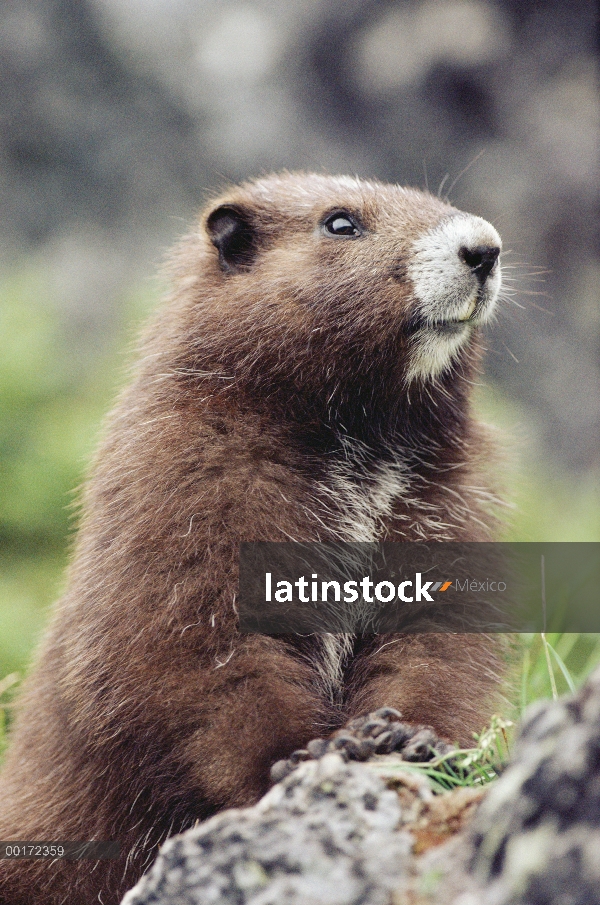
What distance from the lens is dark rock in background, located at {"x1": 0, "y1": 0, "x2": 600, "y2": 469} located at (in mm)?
5148

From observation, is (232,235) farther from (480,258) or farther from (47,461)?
(47,461)

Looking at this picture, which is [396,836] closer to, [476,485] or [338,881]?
[338,881]

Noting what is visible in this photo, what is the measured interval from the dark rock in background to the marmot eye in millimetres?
1248

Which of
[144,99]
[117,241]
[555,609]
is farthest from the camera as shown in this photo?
[117,241]

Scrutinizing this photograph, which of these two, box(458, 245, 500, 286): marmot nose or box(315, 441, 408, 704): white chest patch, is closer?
box(315, 441, 408, 704): white chest patch

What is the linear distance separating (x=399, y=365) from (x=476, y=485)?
0.61 metres

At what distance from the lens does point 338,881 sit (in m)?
1.83

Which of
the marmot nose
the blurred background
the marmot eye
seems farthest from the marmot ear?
the blurred background

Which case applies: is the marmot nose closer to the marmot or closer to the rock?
the marmot

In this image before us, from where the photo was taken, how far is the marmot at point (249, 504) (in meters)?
2.72

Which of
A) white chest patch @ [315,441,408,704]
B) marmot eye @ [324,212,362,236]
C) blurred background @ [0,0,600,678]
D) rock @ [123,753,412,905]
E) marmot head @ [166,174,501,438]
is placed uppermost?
blurred background @ [0,0,600,678]

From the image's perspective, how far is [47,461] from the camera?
6066 millimetres

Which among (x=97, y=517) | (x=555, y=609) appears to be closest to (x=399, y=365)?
(x=97, y=517)

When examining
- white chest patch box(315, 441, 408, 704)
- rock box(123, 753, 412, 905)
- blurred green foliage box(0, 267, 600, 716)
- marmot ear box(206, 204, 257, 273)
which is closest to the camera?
rock box(123, 753, 412, 905)
